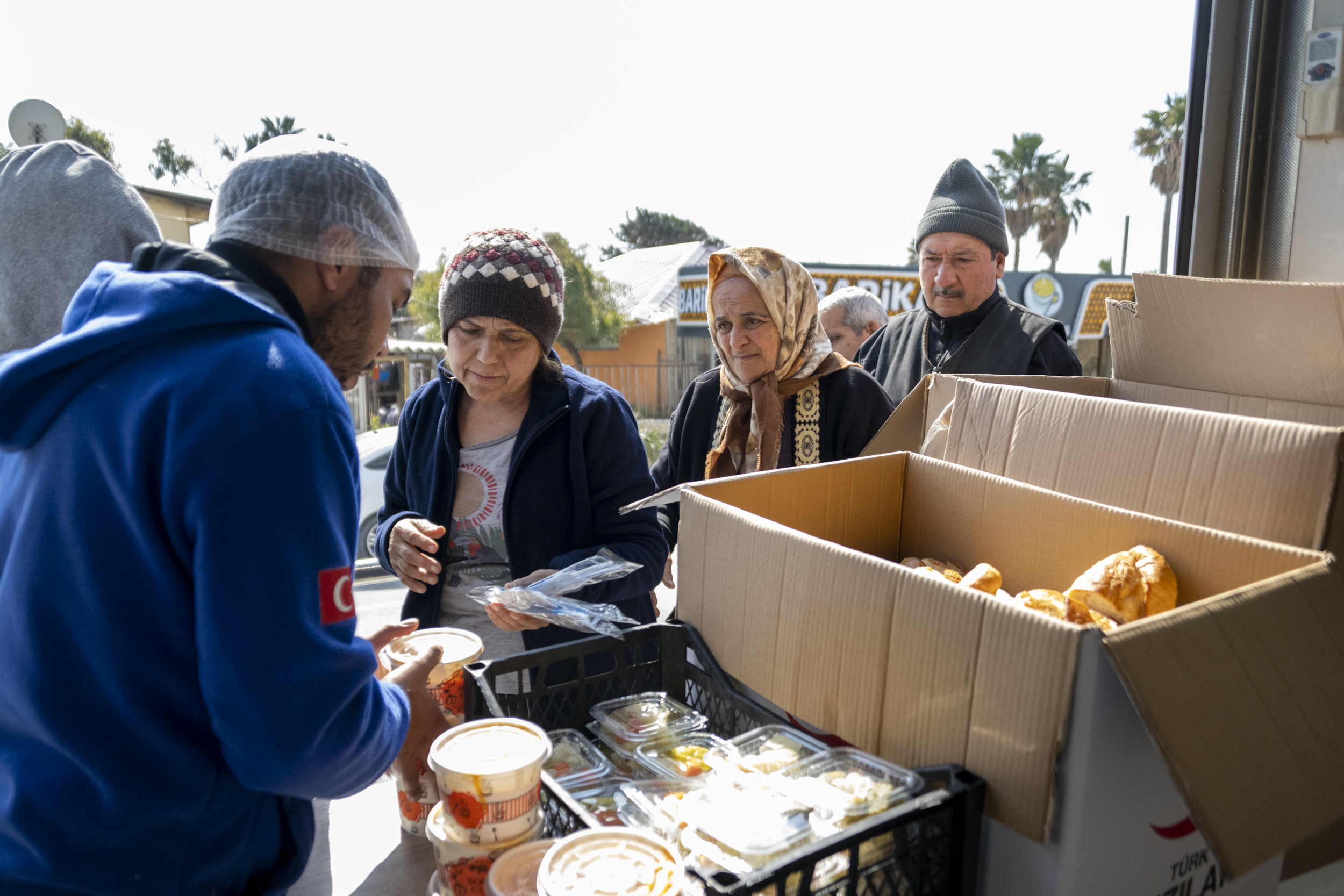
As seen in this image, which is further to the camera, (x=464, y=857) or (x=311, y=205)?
(x=311, y=205)

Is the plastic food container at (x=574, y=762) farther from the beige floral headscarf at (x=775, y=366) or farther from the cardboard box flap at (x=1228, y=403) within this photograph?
the beige floral headscarf at (x=775, y=366)

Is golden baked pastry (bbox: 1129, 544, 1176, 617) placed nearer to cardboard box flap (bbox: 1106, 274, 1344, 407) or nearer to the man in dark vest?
cardboard box flap (bbox: 1106, 274, 1344, 407)

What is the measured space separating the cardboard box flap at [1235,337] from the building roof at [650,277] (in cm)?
2086

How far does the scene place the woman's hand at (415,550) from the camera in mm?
1939

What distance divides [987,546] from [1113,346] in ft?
2.03

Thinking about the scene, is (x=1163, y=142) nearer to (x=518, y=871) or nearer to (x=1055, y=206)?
(x=1055, y=206)

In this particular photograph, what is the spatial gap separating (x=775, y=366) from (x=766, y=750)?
5.10 ft

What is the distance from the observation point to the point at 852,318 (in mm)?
4801

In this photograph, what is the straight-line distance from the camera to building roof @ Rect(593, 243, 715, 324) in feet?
81.6

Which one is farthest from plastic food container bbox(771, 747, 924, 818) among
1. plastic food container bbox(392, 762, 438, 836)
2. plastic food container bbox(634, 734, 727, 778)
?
plastic food container bbox(392, 762, 438, 836)

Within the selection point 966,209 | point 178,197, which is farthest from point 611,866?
point 178,197

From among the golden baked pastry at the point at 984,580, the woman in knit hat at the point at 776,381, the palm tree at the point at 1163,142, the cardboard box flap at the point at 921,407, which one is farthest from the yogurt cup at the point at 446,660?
the palm tree at the point at 1163,142

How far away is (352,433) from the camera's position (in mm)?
977

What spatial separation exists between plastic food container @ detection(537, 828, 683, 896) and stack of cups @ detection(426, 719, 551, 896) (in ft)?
0.36
